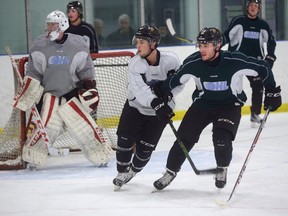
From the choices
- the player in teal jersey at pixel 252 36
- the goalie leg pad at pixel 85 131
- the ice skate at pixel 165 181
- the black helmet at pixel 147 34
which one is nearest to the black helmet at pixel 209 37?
the black helmet at pixel 147 34

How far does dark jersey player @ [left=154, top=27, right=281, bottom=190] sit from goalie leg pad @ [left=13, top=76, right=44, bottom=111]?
3.94 feet

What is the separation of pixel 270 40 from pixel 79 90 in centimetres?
222

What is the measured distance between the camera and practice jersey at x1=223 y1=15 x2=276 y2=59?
692 centimetres

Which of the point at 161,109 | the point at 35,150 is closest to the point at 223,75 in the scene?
the point at 161,109

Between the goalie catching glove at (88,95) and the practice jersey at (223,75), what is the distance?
3.40 feet

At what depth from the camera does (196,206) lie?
397cm

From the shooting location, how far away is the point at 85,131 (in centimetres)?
530

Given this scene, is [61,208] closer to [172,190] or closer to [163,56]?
[172,190]

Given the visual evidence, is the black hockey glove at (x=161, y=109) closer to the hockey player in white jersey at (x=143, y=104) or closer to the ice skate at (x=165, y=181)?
the hockey player in white jersey at (x=143, y=104)

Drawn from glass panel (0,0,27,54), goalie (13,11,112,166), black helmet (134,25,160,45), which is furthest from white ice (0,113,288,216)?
glass panel (0,0,27,54)

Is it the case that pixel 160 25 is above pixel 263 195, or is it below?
above

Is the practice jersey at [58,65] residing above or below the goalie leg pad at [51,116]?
above

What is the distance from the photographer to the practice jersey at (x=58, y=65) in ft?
17.3

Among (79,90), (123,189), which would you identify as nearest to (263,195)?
(123,189)
